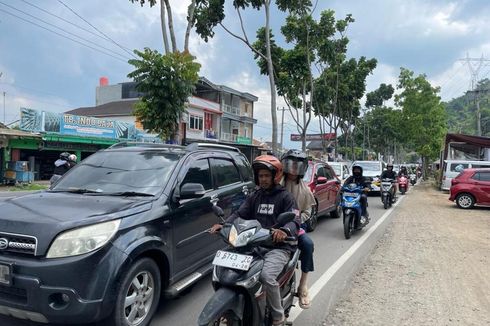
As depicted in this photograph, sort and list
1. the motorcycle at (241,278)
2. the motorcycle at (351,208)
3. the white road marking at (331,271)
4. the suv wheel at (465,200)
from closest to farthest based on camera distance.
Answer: the motorcycle at (241,278) → the white road marking at (331,271) → the motorcycle at (351,208) → the suv wheel at (465,200)

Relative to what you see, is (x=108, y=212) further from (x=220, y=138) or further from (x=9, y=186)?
(x=220, y=138)

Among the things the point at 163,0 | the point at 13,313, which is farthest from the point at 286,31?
the point at 13,313

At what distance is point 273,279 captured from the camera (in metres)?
3.36

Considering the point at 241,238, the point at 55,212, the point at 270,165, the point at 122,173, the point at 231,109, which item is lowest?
the point at 241,238

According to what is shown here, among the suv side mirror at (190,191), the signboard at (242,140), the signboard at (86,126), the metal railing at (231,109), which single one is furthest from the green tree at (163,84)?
the signboard at (242,140)

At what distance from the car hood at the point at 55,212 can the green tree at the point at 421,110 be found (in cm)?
3608

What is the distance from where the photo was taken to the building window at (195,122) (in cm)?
4032

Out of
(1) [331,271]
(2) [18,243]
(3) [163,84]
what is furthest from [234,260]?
(3) [163,84]

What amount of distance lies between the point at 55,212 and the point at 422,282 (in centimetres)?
518

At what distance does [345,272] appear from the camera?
250 inches

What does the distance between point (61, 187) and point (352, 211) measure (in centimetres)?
649

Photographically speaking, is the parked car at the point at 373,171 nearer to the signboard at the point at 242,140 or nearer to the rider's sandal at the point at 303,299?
the rider's sandal at the point at 303,299

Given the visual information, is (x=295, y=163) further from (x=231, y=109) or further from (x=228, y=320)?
(x=231, y=109)

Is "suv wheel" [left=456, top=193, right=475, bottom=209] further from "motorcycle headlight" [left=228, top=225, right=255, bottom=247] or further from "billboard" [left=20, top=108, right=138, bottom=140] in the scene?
"billboard" [left=20, top=108, right=138, bottom=140]
